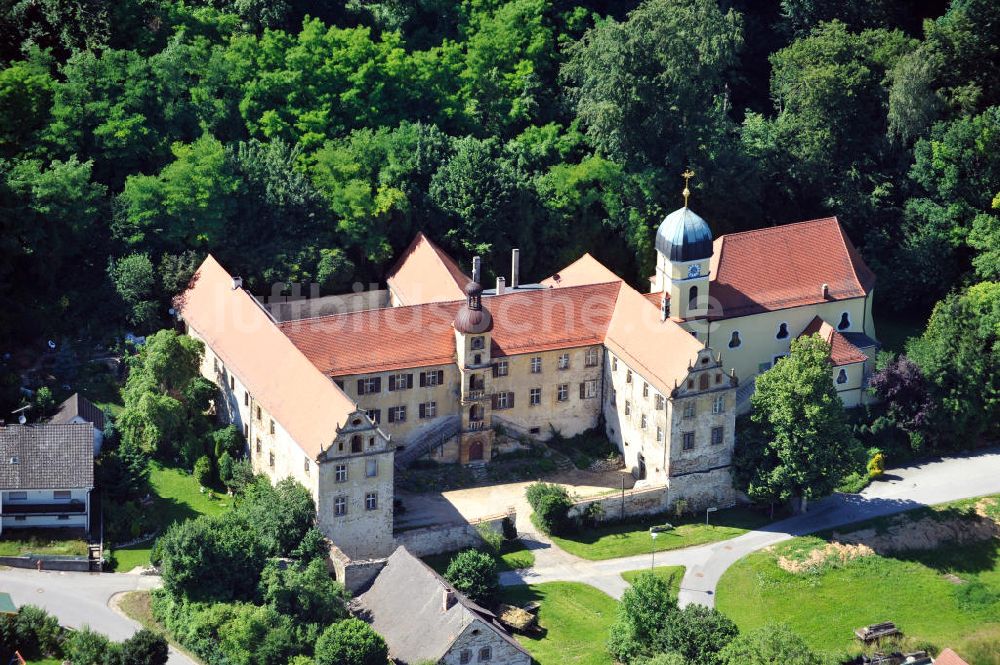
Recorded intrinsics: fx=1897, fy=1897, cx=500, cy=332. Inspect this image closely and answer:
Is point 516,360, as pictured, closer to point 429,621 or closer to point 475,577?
point 475,577

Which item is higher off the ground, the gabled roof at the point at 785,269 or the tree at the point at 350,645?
the gabled roof at the point at 785,269

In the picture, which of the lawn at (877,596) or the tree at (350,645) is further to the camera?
the lawn at (877,596)

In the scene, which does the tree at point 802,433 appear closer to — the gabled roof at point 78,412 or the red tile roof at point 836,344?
the red tile roof at point 836,344

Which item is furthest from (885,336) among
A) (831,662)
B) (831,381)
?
(831,662)

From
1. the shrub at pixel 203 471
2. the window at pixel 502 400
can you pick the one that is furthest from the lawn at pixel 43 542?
the window at pixel 502 400

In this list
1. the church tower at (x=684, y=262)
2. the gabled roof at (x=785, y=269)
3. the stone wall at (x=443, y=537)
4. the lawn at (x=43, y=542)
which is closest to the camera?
the lawn at (x=43, y=542)

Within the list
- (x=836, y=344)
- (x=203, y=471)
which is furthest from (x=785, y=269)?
(x=203, y=471)

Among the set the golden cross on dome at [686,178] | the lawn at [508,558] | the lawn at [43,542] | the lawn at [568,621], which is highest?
the golden cross on dome at [686,178]

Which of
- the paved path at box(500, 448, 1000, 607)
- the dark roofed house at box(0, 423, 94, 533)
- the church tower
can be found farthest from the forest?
the paved path at box(500, 448, 1000, 607)
